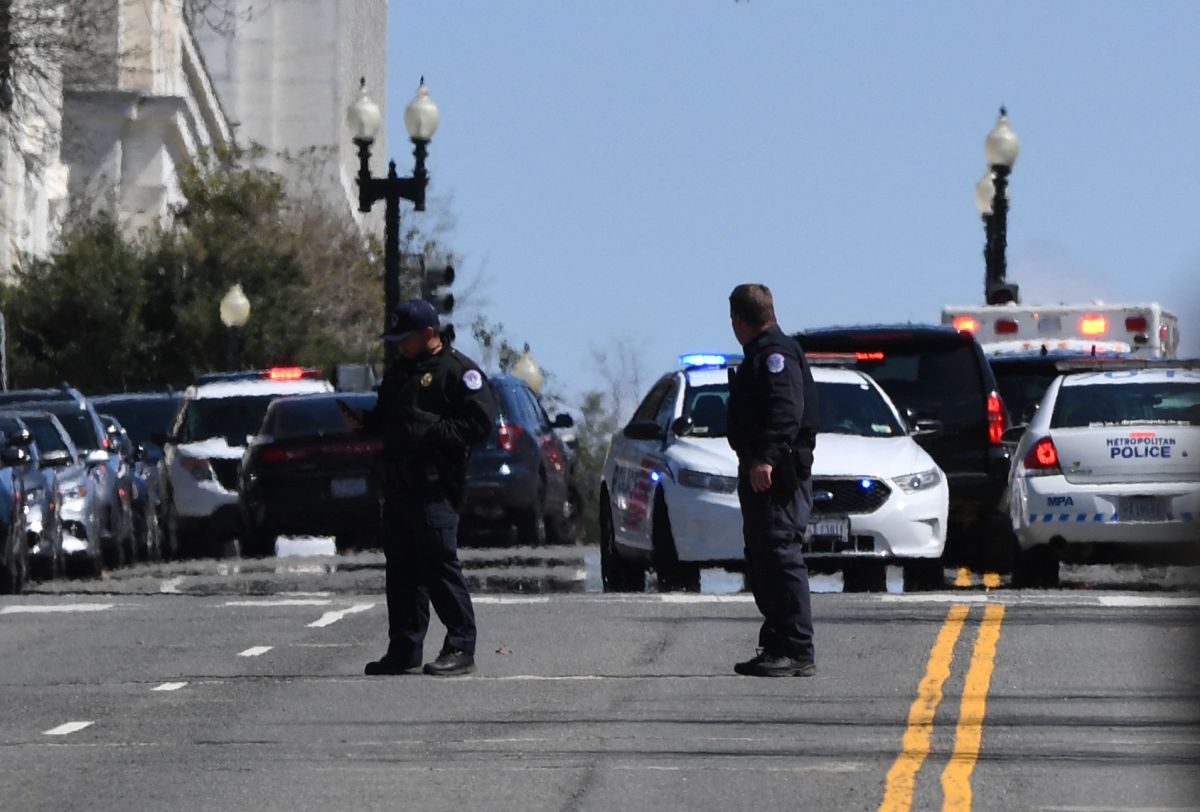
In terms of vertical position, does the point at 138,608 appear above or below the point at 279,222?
below

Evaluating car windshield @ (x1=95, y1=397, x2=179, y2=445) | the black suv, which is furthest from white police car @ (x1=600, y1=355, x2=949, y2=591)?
car windshield @ (x1=95, y1=397, x2=179, y2=445)

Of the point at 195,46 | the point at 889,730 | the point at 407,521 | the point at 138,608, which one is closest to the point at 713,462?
the point at 138,608

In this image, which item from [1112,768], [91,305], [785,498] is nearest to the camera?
[1112,768]

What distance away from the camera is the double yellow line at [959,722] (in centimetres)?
958

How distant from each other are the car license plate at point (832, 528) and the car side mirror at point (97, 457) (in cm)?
900

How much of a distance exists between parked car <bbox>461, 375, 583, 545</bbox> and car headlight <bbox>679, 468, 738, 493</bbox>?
700 centimetres

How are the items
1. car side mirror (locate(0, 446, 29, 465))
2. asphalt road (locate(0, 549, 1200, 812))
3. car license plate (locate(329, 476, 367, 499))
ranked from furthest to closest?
car license plate (locate(329, 476, 367, 499)), car side mirror (locate(0, 446, 29, 465)), asphalt road (locate(0, 549, 1200, 812))

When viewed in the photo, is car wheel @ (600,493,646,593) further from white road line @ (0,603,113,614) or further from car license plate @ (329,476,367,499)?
car license plate @ (329,476,367,499)

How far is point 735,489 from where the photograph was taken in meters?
18.9

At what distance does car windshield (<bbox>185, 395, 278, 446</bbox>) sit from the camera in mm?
30312

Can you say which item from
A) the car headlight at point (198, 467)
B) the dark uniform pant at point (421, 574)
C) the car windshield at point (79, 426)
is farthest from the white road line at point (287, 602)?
the car headlight at point (198, 467)

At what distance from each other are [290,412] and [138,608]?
9.08 metres

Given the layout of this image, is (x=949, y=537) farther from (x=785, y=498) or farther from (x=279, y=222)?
(x=279, y=222)

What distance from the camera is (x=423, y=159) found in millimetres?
32375
